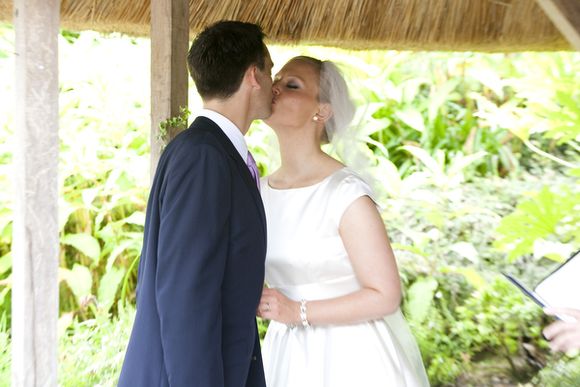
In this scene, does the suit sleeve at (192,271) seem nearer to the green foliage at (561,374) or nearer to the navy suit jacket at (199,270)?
the navy suit jacket at (199,270)

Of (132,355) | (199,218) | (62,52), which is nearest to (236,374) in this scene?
(132,355)

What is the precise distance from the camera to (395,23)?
428cm

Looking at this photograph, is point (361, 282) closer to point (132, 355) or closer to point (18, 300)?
point (132, 355)

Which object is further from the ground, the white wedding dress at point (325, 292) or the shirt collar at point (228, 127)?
the shirt collar at point (228, 127)

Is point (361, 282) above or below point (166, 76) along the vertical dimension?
below

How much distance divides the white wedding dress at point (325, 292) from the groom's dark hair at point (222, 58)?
23.3 inches

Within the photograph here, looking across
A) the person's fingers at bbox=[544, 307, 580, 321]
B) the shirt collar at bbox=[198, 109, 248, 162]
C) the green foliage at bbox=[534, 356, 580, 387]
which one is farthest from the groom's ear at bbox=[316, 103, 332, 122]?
the green foliage at bbox=[534, 356, 580, 387]

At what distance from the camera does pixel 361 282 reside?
2.61 metres

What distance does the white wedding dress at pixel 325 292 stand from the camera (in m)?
2.69

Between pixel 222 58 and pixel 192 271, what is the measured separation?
672 millimetres

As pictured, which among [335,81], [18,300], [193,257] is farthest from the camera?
[335,81]

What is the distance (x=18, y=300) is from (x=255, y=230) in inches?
34.4

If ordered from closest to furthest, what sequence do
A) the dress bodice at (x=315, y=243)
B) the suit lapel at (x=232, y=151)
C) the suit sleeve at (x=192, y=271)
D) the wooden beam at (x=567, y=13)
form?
Answer: the suit sleeve at (x=192, y=271) < the suit lapel at (x=232, y=151) < the dress bodice at (x=315, y=243) < the wooden beam at (x=567, y=13)

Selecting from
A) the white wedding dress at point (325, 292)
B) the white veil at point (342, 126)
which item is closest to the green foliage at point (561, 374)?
the white wedding dress at point (325, 292)
